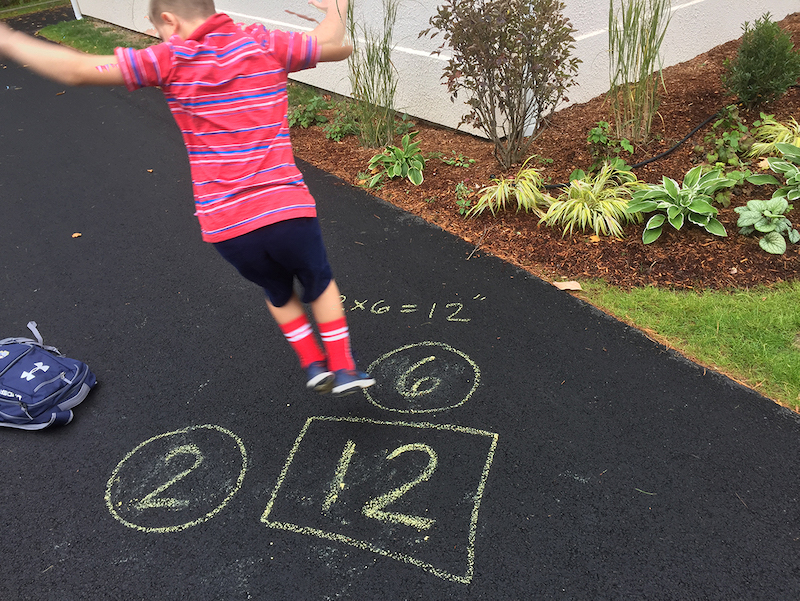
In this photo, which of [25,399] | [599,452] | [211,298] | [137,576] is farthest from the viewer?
[211,298]

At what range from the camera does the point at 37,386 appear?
2852 mm

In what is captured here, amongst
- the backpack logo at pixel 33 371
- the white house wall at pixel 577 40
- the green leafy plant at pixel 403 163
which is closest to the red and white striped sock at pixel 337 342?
the backpack logo at pixel 33 371

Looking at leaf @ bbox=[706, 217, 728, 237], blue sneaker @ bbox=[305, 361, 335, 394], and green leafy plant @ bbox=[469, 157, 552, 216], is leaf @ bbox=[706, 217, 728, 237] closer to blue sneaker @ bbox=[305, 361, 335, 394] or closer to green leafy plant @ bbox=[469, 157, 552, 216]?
green leafy plant @ bbox=[469, 157, 552, 216]

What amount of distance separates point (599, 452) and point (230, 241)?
6.05 ft

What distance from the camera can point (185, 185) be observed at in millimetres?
5539

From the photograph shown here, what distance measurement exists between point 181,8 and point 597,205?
3036 millimetres

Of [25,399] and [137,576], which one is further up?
[25,399]

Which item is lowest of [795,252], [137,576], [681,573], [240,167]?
[681,573]

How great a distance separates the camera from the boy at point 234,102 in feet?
6.34

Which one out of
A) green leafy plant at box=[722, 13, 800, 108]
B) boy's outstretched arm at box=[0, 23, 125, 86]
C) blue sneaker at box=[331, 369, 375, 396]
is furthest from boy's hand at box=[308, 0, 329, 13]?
green leafy plant at box=[722, 13, 800, 108]

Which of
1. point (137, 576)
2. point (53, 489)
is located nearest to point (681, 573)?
point (137, 576)

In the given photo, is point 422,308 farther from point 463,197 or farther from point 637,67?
point 637,67

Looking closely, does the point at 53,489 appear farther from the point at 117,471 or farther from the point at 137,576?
the point at 137,576

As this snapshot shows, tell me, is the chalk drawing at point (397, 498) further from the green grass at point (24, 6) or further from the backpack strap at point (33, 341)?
the green grass at point (24, 6)
